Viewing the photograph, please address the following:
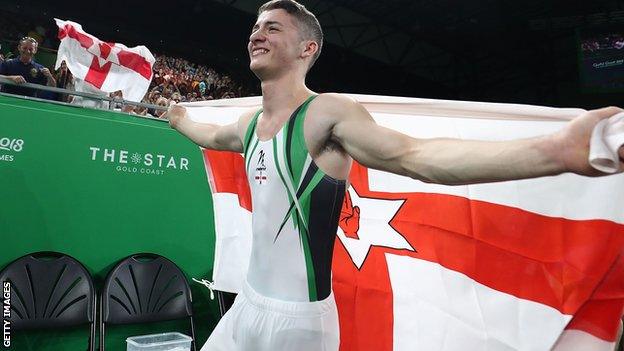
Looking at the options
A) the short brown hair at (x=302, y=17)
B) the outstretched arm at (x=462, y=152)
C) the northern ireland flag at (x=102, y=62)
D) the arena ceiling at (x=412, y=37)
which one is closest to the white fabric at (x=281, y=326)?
the outstretched arm at (x=462, y=152)

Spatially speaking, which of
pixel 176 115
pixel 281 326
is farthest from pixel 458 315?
pixel 176 115

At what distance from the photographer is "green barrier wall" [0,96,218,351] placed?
11.1 ft

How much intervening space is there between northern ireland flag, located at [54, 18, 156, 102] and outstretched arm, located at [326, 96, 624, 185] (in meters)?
3.34

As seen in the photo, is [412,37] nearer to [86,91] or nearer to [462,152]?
[86,91]

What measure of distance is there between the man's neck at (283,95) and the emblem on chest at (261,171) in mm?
144

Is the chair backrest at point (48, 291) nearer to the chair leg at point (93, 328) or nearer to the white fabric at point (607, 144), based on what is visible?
the chair leg at point (93, 328)

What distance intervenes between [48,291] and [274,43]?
250 cm

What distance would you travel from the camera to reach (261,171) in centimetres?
170

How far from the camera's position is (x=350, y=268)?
2549mm

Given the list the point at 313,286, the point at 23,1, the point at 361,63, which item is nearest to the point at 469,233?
the point at 313,286

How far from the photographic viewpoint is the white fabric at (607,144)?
0.96 m

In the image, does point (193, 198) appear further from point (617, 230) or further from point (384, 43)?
point (384, 43)

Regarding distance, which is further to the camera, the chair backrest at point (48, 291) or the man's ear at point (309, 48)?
the chair backrest at point (48, 291)

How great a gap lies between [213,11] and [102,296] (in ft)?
29.2
